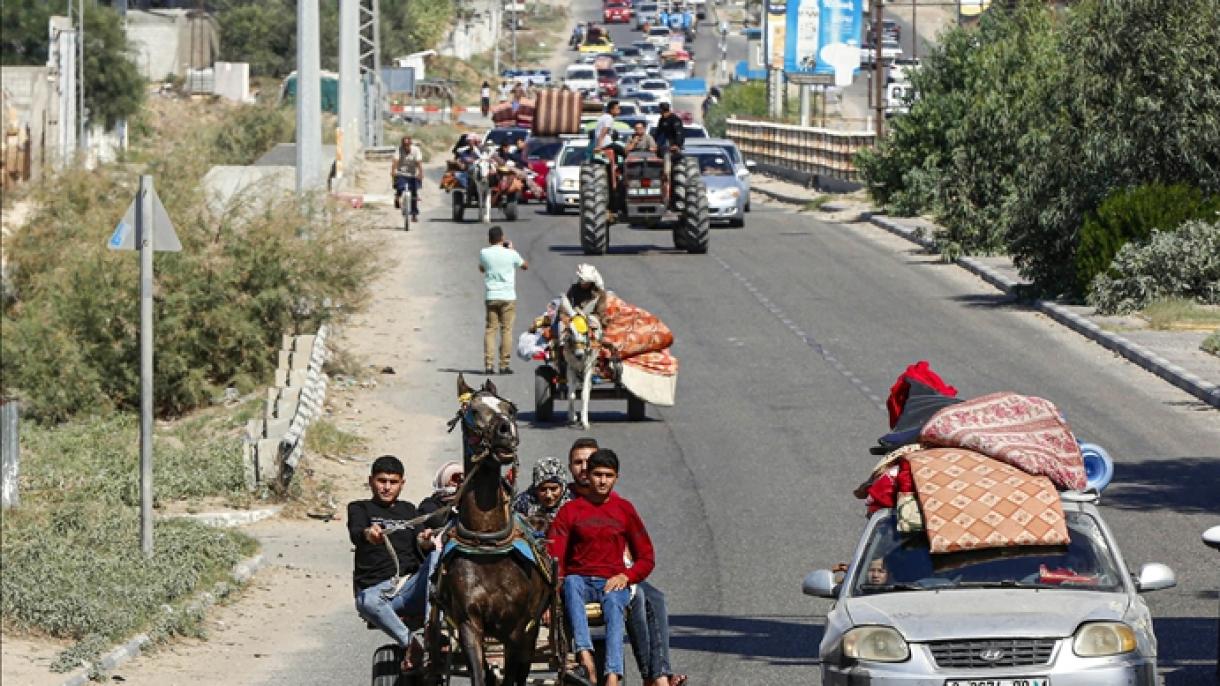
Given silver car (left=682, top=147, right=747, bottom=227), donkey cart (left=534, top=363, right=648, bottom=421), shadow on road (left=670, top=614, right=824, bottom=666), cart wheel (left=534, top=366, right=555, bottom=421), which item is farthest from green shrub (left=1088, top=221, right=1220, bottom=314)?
shadow on road (left=670, top=614, right=824, bottom=666)

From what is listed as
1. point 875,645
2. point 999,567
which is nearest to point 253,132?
point 999,567

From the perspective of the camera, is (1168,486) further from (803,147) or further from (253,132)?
(253,132)

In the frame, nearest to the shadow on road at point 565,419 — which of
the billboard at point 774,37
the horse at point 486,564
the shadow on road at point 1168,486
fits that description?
the shadow on road at point 1168,486

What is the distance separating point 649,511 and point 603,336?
3861 millimetres

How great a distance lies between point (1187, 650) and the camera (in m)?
13.7

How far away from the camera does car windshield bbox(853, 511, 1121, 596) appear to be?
10.9 m

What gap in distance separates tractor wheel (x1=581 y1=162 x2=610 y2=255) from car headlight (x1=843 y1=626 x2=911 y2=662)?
28.1 metres

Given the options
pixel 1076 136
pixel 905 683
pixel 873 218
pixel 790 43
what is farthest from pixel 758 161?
pixel 905 683

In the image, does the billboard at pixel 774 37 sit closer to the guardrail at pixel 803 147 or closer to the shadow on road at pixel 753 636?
the guardrail at pixel 803 147

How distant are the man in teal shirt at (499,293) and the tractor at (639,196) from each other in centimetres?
1097

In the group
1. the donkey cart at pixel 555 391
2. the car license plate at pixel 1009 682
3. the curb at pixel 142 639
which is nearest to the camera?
the car license plate at pixel 1009 682

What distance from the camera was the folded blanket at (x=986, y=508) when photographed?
10906 millimetres

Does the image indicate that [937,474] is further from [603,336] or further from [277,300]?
[277,300]

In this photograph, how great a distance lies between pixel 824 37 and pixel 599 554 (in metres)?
59.6
